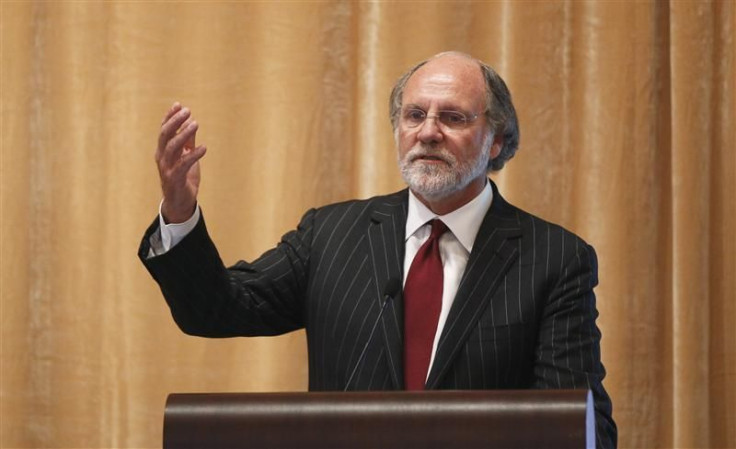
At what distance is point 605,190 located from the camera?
335cm

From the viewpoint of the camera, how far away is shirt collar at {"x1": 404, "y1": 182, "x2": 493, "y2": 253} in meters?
2.45

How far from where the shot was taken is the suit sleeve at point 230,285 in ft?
7.23

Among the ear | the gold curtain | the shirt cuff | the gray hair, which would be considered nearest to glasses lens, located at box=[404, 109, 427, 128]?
the gray hair

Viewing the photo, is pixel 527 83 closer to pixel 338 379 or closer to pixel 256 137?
pixel 256 137

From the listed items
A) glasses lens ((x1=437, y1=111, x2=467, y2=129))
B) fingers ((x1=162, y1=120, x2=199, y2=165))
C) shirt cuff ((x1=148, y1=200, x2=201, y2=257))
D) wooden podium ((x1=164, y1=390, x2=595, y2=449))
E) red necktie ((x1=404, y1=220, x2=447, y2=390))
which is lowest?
wooden podium ((x1=164, y1=390, x2=595, y2=449))

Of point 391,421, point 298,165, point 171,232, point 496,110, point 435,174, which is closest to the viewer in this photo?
point 391,421

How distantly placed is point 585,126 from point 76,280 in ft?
5.20

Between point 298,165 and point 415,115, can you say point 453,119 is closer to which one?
point 415,115

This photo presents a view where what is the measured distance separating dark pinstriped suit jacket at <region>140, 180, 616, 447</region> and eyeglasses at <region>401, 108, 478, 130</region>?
0.60 ft

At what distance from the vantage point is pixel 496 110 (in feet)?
8.41

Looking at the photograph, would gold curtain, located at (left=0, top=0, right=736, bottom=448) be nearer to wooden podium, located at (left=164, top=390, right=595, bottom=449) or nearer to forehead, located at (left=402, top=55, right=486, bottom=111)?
forehead, located at (left=402, top=55, right=486, bottom=111)

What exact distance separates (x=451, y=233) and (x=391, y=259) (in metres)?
0.15

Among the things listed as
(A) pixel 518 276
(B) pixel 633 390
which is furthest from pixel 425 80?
(B) pixel 633 390

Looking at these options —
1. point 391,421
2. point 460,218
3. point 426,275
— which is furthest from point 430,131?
point 391,421
